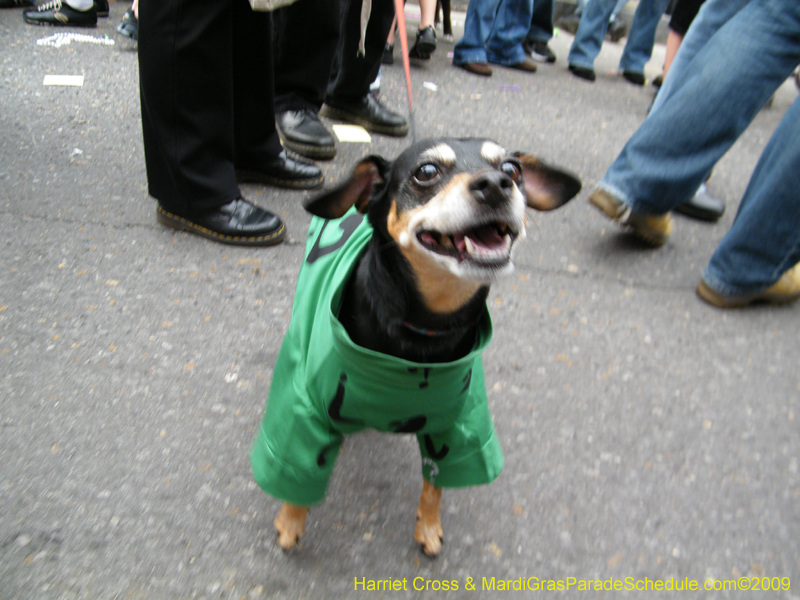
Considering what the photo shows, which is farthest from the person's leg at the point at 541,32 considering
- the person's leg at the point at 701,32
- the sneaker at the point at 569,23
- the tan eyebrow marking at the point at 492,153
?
the tan eyebrow marking at the point at 492,153

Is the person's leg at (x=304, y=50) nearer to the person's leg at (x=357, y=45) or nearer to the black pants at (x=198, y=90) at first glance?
the person's leg at (x=357, y=45)

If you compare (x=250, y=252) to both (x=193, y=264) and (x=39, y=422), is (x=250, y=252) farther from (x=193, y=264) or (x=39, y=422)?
(x=39, y=422)

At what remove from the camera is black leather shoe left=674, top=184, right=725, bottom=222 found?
3.01m

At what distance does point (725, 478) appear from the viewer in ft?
5.49

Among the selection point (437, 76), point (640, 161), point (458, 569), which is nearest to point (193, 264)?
point (458, 569)

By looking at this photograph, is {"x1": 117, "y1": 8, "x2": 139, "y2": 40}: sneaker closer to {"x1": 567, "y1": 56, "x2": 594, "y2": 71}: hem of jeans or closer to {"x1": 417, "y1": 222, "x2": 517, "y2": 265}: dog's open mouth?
{"x1": 567, "y1": 56, "x2": 594, "y2": 71}: hem of jeans

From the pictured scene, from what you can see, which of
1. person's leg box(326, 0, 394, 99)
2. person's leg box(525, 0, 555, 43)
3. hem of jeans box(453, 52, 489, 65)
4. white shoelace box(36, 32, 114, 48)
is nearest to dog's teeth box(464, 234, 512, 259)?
person's leg box(326, 0, 394, 99)

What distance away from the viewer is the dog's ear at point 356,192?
1284 mm

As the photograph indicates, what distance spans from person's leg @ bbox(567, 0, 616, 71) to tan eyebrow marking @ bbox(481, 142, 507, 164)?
4895mm

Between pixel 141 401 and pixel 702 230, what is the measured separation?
116 inches

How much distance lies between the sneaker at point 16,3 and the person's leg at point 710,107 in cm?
592

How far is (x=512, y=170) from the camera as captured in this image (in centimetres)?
142

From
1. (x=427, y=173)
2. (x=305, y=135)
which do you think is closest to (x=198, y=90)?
(x=305, y=135)

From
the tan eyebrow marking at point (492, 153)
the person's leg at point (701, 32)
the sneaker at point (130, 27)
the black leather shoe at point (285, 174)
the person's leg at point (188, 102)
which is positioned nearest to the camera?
the tan eyebrow marking at point (492, 153)
